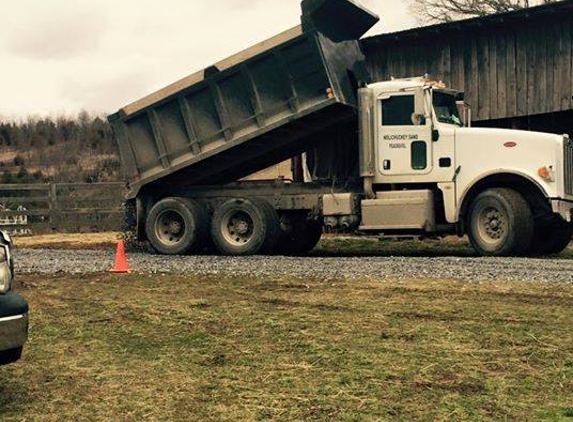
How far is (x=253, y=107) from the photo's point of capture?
515 inches

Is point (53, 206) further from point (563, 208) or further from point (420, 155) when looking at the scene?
point (563, 208)

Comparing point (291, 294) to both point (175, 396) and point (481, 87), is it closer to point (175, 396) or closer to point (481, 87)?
point (175, 396)

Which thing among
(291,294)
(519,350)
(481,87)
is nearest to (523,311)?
(519,350)

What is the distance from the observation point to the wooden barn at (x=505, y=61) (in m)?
17.0

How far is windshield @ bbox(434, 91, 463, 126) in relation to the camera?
12812 mm

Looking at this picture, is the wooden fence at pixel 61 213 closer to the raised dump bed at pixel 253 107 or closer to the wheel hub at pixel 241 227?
the raised dump bed at pixel 253 107

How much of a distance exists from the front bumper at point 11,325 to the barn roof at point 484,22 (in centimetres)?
1511

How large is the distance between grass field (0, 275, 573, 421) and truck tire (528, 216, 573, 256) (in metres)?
5.14

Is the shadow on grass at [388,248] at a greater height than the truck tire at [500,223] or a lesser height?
lesser

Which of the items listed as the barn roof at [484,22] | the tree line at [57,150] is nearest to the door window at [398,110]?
the barn roof at [484,22]

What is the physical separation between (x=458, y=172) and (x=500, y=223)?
1113mm

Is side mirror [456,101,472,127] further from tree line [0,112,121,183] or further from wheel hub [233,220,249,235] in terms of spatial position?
tree line [0,112,121,183]

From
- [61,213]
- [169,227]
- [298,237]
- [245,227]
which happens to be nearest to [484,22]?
[298,237]

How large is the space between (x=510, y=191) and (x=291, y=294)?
526 centimetres
